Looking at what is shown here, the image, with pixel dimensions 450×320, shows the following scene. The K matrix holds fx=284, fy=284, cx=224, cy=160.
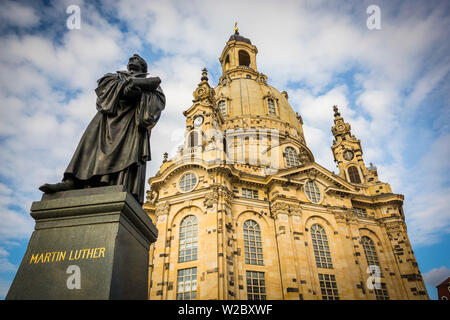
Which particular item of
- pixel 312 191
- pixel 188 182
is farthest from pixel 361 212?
pixel 188 182

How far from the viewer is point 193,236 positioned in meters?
23.0

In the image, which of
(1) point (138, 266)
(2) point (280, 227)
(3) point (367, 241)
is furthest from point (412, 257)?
(1) point (138, 266)

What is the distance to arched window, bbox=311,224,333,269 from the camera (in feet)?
80.1

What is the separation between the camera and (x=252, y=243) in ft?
77.9

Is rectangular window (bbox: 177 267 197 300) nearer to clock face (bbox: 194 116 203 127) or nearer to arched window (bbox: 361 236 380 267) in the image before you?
clock face (bbox: 194 116 203 127)

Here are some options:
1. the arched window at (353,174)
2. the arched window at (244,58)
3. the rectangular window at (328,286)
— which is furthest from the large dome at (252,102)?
the rectangular window at (328,286)

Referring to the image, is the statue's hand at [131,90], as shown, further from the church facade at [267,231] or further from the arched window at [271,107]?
the arched window at [271,107]

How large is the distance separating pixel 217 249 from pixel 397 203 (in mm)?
21418

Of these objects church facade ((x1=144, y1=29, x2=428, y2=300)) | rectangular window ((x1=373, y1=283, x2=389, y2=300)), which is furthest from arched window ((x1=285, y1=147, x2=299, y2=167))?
rectangular window ((x1=373, y1=283, x2=389, y2=300))

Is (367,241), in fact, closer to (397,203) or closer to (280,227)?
(397,203)

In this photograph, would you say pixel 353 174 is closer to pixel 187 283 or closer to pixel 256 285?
pixel 256 285

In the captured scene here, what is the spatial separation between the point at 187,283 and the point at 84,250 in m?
18.8

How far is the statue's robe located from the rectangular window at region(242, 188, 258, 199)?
2101cm

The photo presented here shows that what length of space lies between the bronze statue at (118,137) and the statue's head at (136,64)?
319 millimetres
